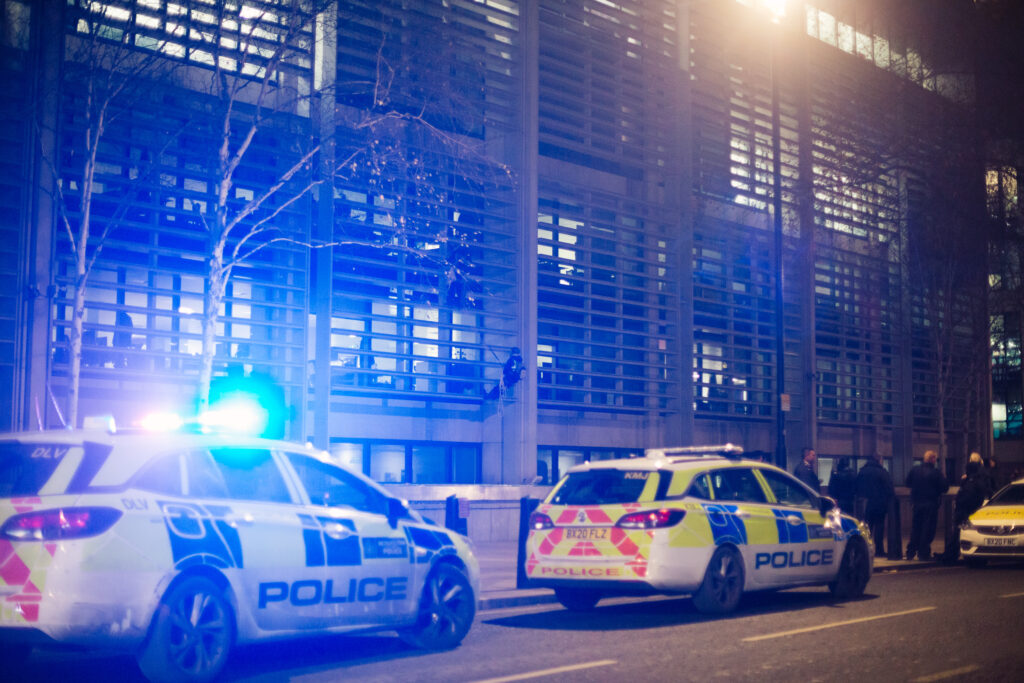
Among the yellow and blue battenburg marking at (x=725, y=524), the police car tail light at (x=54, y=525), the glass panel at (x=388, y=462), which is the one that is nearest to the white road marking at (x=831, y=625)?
the yellow and blue battenburg marking at (x=725, y=524)

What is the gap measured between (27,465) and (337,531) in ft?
7.78

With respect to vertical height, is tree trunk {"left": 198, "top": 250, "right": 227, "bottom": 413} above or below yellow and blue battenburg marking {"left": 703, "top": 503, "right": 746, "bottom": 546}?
above

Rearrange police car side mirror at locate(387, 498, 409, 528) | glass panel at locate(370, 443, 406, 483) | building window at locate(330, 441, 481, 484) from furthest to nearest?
glass panel at locate(370, 443, 406, 483) → building window at locate(330, 441, 481, 484) → police car side mirror at locate(387, 498, 409, 528)

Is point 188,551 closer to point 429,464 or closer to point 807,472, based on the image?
point 807,472

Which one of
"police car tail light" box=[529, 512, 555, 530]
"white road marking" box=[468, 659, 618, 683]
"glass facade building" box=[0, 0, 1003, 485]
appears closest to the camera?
"white road marking" box=[468, 659, 618, 683]

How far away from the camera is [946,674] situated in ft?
26.0

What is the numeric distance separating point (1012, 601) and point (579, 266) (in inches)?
565

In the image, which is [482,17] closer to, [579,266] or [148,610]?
[579,266]

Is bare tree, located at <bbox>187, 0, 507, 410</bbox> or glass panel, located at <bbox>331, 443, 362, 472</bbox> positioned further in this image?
glass panel, located at <bbox>331, 443, 362, 472</bbox>

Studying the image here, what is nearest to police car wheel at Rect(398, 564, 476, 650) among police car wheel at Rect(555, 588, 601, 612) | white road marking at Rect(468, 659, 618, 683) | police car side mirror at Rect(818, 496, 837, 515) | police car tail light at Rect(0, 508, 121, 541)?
white road marking at Rect(468, 659, 618, 683)

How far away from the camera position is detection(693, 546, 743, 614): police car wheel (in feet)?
37.4

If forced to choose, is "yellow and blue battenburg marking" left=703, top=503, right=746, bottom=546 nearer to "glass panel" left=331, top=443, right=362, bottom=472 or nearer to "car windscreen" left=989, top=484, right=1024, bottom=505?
"car windscreen" left=989, top=484, right=1024, bottom=505

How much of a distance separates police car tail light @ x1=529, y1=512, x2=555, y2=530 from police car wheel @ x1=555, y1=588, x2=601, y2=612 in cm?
70

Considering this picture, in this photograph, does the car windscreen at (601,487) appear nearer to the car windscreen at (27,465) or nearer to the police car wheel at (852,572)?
the police car wheel at (852,572)
